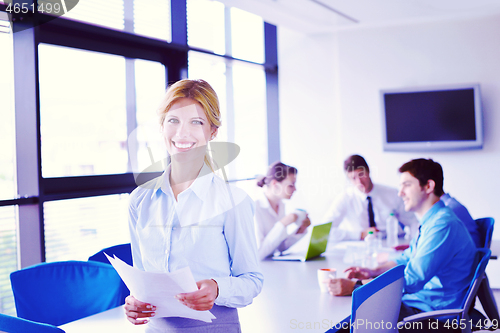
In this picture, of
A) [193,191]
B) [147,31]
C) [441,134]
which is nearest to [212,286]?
[193,191]

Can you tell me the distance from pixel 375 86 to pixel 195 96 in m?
3.96

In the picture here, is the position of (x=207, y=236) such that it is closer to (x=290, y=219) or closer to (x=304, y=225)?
(x=290, y=219)

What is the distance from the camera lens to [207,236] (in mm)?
1161

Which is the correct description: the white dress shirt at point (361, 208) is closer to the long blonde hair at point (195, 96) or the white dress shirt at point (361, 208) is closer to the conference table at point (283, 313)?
the conference table at point (283, 313)

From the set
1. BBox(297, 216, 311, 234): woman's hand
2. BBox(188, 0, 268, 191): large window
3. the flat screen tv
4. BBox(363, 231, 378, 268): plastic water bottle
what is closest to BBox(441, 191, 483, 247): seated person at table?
BBox(363, 231, 378, 268): plastic water bottle

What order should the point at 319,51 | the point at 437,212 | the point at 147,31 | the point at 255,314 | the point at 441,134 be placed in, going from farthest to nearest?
the point at 319,51 < the point at 441,134 < the point at 147,31 < the point at 437,212 < the point at 255,314

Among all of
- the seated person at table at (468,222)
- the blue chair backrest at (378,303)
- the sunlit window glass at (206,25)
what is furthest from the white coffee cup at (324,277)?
the sunlit window glass at (206,25)

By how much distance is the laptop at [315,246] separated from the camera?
8.48 feet

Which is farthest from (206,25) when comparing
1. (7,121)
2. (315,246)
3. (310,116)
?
(315,246)

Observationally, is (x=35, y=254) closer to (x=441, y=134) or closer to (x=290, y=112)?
(x=290, y=112)

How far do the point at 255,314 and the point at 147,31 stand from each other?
270 cm

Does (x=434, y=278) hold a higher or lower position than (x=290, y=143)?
lower

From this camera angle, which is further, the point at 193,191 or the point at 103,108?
the point at 103,108

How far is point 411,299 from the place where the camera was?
2.23m
